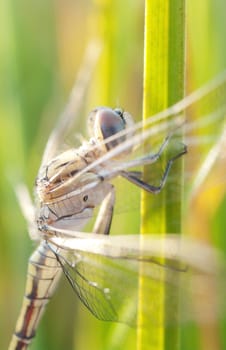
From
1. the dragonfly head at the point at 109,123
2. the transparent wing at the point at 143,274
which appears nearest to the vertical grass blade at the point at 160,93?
the transparent wing at the point at 143,274

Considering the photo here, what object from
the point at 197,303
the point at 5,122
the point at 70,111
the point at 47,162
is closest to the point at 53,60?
the point at 5,122

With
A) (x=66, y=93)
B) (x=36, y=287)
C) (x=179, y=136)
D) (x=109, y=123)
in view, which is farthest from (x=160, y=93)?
(x=66, y=93)

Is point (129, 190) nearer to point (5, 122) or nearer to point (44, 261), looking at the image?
point (44, 261)

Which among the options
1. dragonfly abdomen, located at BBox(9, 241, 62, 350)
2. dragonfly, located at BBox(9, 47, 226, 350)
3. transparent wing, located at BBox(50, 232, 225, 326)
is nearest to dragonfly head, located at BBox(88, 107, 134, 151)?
dragonfly, located at BBox(9, 47, 226, 350)

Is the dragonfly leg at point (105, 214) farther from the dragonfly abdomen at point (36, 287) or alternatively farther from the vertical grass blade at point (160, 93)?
the vertical grass blade at point (160, 93)

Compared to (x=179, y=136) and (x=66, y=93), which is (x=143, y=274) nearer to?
(x=179, y=136)
